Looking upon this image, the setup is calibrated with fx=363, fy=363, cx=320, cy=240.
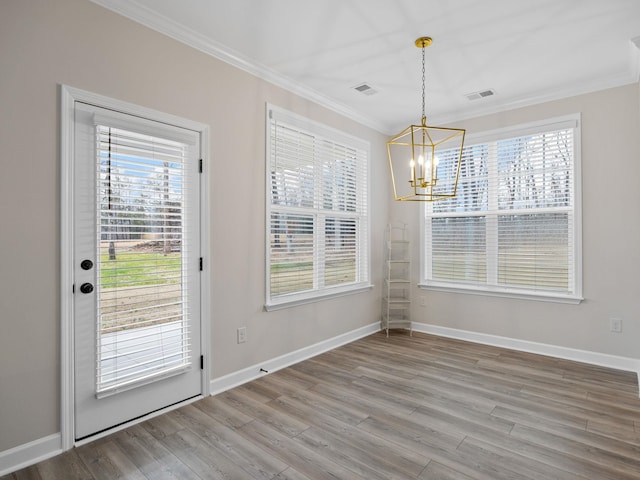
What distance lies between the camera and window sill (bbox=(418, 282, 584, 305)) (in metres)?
3.83

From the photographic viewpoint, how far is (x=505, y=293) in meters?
4.23

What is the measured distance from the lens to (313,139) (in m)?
3.98

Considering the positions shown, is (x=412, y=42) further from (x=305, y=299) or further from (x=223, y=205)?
(x=305, y=299)

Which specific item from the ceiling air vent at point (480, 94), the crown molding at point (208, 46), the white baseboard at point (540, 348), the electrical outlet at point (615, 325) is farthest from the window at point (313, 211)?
the electrical outlet at point (615, 325)

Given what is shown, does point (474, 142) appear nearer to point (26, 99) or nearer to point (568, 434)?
point (568, 434)

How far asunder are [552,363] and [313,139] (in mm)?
3405

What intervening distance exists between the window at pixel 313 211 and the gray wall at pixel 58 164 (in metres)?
0.20

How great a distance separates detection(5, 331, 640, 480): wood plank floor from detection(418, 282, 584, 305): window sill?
676 mm

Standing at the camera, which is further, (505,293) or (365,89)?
(505,293)

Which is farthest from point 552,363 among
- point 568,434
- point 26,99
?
point 26,99

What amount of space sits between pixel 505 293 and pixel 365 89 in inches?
111

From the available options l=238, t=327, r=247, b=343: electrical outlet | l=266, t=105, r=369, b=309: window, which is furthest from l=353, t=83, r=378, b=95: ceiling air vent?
l=238, t=327, r=247, b=343: electrical outlet

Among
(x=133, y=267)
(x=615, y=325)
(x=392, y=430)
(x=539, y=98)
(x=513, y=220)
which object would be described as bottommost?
(x=392, y=430)

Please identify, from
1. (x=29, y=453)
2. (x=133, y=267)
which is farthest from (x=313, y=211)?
(x=29, y=453)
